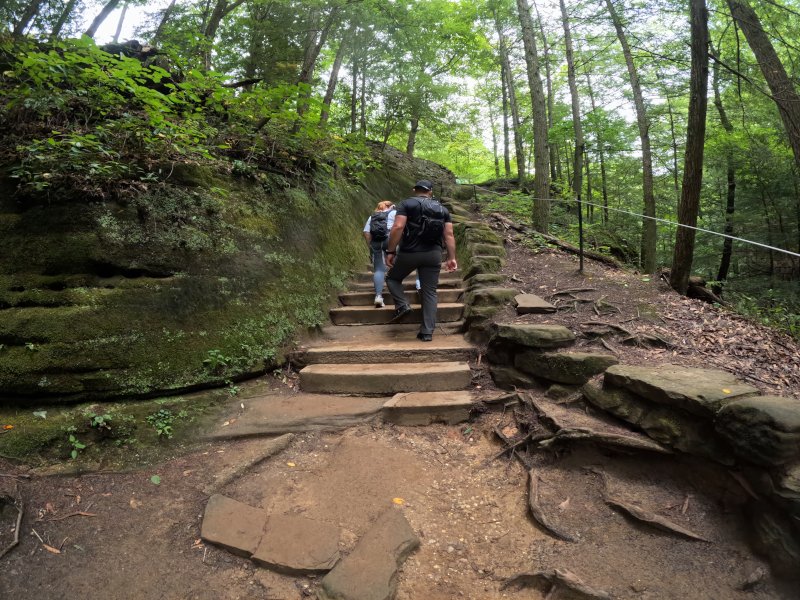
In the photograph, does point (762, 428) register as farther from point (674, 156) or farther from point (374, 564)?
point (674, 156)

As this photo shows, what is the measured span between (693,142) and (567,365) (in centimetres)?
373

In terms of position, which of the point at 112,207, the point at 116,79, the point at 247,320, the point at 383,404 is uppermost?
the point at 116,79

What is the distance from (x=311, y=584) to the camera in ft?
7.00

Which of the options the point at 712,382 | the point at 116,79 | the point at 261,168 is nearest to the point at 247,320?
the point at 261,168

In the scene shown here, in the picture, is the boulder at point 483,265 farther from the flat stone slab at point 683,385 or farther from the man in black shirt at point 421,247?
the flat stone slab at point 683,385

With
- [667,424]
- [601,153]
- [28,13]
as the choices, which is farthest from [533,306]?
[601,153]

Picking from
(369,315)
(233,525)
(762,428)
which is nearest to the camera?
(762,428)

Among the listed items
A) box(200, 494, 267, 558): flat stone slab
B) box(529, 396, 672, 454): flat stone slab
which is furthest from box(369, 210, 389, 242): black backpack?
box(200, 494, 267, 558): flat stone slab

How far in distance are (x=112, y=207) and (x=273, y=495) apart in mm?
3202

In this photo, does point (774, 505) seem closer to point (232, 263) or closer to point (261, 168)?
point (232, 263)

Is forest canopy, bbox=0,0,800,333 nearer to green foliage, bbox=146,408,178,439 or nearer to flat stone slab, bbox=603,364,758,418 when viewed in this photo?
flat stone slab, bbox=603,364,758,418

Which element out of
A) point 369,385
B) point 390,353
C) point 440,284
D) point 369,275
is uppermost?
point 369,275

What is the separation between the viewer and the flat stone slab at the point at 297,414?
11.2 ft

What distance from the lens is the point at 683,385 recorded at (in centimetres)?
267
